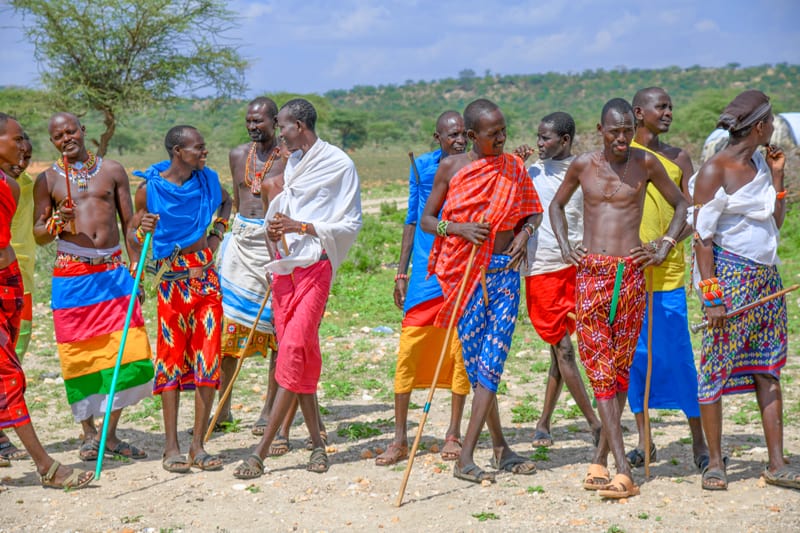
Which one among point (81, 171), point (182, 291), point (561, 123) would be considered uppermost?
point (561, 123)

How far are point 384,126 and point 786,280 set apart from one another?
160ft

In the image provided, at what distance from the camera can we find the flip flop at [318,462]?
5891 millimetres

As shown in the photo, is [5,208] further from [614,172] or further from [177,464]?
[614,172]

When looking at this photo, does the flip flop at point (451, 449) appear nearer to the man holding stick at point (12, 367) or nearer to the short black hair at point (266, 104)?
the man holding stick at point (12, 367)

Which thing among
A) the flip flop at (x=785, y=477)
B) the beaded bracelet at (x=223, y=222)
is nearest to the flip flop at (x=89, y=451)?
the beaded bracelet at (x=223, y=222)

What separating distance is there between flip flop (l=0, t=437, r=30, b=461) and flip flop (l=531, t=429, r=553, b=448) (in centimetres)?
342

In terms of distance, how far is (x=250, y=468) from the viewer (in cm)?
571

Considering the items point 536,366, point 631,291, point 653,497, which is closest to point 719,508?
point 653,497

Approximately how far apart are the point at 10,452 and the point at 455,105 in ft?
293

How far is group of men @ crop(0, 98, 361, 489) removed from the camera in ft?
19.1

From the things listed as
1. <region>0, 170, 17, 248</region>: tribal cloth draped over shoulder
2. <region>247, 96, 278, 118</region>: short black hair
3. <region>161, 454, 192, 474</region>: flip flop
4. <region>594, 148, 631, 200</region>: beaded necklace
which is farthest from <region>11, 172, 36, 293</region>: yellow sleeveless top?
<region>594, 148, 631, 200</region>: beaded necklace

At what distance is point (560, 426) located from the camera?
274 inches

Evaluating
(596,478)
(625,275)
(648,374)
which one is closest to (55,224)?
(625,275)

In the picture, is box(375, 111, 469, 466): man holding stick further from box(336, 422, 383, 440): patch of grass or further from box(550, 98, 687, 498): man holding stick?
box(550, 98, 687, 498): man holding stick
